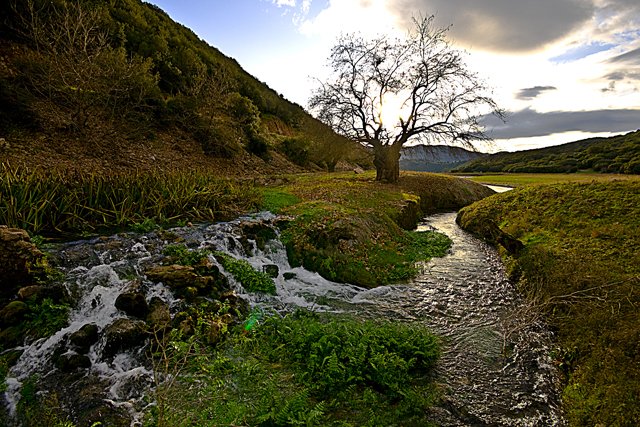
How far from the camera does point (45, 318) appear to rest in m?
4.00

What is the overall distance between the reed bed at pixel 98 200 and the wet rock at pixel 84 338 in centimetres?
339

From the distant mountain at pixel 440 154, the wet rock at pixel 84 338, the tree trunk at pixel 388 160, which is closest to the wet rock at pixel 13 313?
the wet rock at pixel 84 338

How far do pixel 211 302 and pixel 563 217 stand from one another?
1027cm

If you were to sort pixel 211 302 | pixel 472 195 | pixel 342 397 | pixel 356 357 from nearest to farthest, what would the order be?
pixel 342 397 < pixel 356 357 < pixel 211 302 < pixel 472 195

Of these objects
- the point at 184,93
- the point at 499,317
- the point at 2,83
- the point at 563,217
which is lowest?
the point at 499,317

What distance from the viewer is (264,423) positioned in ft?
9.60

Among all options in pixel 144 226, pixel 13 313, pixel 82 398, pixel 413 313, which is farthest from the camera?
pixel 144 226

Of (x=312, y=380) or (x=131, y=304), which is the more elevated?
(x=131, y=304)

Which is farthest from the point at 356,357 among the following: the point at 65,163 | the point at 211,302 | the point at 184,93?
the point at 184,93

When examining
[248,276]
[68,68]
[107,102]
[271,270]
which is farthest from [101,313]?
[68,68]

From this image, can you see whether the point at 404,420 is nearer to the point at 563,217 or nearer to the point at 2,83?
the point at 563,217

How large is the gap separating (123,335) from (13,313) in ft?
4.95

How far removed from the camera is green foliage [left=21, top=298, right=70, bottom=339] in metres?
Result: 3.82

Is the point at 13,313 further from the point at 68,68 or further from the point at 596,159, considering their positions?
the point at 596,159
